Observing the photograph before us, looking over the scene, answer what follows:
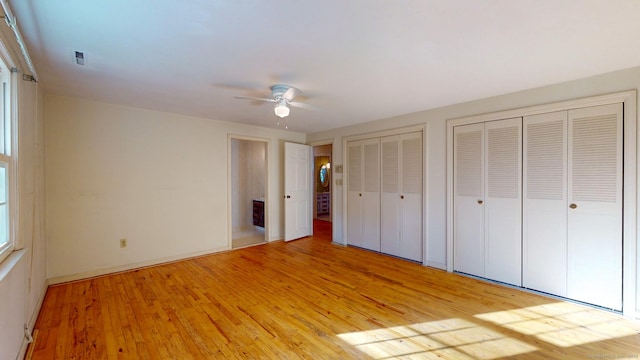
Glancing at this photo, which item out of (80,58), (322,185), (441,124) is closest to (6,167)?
(80,58)

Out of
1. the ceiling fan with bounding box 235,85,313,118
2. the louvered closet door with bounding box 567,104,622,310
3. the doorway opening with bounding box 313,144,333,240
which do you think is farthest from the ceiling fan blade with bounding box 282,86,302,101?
the doorway opening with bounding box 313,144,333,240

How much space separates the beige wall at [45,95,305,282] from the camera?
3.29m

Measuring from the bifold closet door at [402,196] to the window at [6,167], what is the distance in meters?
4.20

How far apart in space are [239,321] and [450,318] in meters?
1.95

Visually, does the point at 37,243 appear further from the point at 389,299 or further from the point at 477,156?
the point at 477,156

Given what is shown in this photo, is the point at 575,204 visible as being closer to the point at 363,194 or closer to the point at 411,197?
the point at 411,197

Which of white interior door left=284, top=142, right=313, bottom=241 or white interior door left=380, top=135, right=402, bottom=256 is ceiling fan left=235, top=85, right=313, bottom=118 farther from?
white interior door left=284, top=142, right=313, bottom=241

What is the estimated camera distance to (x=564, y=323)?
240cm

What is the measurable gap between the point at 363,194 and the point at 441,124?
177 centimetres

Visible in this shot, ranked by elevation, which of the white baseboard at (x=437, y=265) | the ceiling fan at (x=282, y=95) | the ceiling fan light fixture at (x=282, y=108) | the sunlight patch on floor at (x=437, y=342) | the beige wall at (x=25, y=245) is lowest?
the sunlight patch on floor at (x=437, y=342)

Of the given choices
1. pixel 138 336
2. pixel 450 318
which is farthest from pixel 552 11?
pixel 138 336

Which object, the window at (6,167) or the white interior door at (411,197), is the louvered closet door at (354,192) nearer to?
the white interior door at (411,197)

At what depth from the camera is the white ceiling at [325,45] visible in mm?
1591

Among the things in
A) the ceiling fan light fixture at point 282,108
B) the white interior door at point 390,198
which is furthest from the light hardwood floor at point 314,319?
the ceiling fan light fixture at point 282,108
